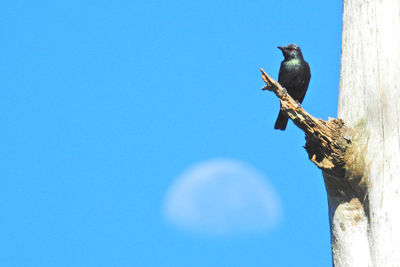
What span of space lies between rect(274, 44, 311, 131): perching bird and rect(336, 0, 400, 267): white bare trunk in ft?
11.1

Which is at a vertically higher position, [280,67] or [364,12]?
[280,67]

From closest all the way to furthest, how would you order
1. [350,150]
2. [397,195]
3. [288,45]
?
1. [397,195]
2. [350,150]
3. [288,45]

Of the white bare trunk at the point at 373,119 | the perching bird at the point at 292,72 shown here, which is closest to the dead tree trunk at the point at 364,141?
the white bare trunk at the point at 373,119

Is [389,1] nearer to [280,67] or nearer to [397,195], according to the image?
[397,195]

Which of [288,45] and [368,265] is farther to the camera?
[288,45]

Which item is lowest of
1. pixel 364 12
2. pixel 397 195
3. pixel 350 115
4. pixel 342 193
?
pixel 397 195

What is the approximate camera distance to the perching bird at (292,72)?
7469 mm

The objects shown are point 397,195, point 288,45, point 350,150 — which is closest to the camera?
Result: point 397,195

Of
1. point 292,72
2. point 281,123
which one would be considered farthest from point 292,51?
point 281,123

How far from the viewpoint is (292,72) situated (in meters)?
7.47

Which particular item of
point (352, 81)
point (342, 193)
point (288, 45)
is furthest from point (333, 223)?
point (288, 45)

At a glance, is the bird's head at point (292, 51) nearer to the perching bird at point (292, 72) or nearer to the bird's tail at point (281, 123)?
the perching bird at point (292, 72)

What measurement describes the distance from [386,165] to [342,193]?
0.50 m

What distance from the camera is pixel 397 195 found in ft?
11.1
